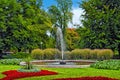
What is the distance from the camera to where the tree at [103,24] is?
131 ft

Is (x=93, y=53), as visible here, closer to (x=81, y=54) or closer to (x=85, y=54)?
(x=85, y=54)

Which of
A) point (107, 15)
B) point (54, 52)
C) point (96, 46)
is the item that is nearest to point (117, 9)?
point (107, 15)

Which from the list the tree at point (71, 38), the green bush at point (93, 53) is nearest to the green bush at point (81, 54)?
the green bush at point (93, 53)

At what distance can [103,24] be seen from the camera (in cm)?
4084

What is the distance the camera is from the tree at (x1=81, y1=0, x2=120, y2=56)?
4003 cm

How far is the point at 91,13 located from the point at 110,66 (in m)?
19.6

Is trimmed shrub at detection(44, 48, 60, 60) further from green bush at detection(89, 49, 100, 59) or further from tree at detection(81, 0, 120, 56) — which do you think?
tree at detection(81, 0, 120, 56)

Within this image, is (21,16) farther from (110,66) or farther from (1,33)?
(110,66)

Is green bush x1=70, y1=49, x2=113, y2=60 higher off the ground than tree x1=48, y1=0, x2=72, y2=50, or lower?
lower

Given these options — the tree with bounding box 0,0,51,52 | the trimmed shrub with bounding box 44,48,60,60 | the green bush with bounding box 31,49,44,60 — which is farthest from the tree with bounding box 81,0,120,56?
the green bush with bounding box 31,49,44,60

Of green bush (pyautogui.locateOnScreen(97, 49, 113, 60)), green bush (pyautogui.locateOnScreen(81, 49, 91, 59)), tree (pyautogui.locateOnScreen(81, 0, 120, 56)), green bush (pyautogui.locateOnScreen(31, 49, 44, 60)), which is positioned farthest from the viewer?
tree (pyautogui.locateOnScreen(81, 0, 120, 56))

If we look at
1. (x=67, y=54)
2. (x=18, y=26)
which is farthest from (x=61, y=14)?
(x=67, y=54)

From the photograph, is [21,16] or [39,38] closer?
[21,16]

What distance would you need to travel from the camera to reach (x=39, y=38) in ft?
149
